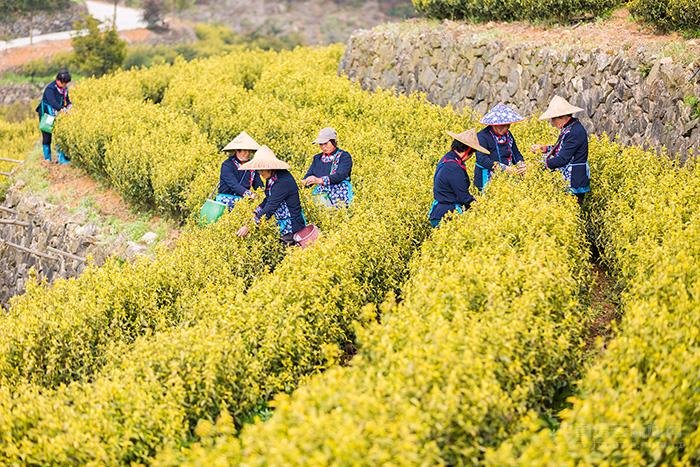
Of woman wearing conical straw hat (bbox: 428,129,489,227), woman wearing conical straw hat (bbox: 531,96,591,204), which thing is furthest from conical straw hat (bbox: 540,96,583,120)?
woman wearing conical straw hat (bbox: 428,129,489,227)

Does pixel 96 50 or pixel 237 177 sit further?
pixel 96 50

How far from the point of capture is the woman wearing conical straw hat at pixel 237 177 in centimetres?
994

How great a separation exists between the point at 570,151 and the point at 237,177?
4489 millimetres

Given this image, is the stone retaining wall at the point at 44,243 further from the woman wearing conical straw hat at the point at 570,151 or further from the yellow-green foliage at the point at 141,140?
the woman wearing conical straw hat at the point at 570,151

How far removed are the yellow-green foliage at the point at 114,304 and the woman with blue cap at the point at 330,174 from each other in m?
1.03

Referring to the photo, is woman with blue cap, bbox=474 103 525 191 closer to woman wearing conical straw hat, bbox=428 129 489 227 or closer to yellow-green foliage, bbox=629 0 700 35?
woman wearing conical straw hat, bbox=428 129 489 227

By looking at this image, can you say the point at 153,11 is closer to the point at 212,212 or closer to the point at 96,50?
the point at 96,50

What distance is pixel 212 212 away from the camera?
1003 centimetres

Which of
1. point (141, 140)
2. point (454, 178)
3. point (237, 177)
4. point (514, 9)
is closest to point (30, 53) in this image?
point (141, 140)

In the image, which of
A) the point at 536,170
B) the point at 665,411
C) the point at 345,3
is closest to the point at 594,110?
the point at 536,170

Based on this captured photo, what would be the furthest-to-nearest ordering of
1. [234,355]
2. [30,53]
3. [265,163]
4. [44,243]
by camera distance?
[30,53], [44,243], [265,163], [234,355]

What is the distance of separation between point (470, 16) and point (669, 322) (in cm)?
1280

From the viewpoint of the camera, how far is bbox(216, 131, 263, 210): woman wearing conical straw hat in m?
9.94

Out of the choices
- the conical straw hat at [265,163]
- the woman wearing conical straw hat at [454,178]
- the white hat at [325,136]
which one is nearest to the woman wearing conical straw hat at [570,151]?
the woman wearing conical straw hat at [454,178]
